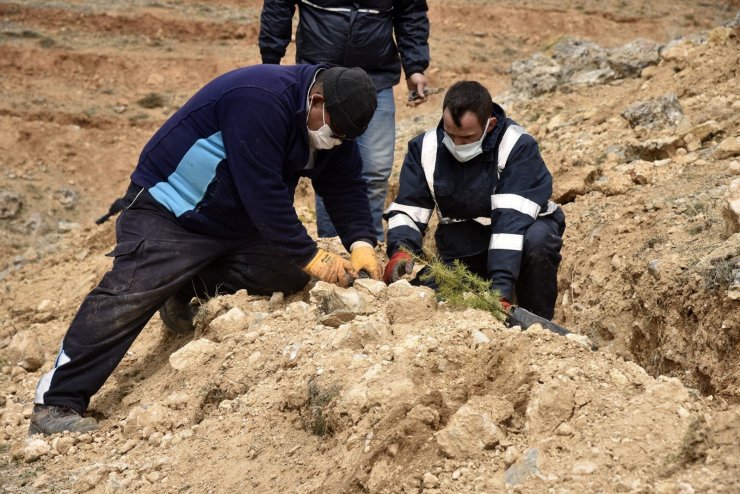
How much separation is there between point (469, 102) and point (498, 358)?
1.65 m

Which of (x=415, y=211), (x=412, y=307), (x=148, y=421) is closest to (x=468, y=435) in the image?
(x=412, y=307)

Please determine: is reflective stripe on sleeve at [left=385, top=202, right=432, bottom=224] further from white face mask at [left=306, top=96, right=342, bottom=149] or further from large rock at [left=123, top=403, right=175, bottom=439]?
large rock at [left=123, top=403, right=175, bottom=439]

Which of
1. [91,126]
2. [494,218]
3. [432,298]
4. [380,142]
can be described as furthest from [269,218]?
[91,126]

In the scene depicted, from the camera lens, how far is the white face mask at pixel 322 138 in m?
4.24

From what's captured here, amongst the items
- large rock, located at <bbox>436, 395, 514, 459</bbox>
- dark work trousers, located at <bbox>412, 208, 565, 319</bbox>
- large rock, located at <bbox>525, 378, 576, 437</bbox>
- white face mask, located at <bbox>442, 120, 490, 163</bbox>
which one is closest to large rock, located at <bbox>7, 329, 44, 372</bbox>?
dark work trousers, located at <bbox>412, 208, 565, 319</bbox>

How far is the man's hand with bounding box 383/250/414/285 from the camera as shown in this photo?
176 inches

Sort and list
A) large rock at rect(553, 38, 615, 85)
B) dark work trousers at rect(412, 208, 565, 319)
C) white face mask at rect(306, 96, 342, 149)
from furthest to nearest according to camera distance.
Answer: large rock at rect(553, 38, 615, 85)
dark work trousers at rect(412, 208, 565, 319)
white face mask at rect(306, 96, 342, 149)

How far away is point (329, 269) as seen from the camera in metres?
4.37

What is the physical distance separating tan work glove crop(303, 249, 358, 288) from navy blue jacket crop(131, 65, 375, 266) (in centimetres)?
4

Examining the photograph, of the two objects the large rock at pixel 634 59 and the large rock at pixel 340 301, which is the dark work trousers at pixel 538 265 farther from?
the large rock at pixel 634 59

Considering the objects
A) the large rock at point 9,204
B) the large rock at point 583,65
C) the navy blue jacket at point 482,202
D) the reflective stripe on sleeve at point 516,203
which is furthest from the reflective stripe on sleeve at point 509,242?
the large rock at point 9,204

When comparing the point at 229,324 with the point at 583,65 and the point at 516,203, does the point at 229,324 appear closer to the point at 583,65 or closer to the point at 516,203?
the point at 516,203

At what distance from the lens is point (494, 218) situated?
4625 millimetres

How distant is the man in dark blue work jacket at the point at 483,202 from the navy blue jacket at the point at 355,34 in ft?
3.63
